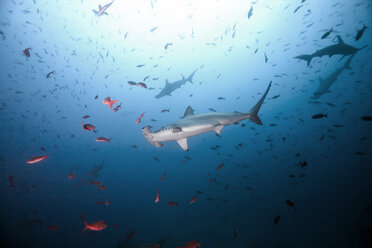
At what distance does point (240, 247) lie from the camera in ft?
59.8

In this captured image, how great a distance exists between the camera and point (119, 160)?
56.3 meters

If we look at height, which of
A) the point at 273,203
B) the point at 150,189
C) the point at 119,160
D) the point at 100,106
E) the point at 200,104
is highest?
the point at 100,106

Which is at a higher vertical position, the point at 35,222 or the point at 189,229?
the point at 35,222

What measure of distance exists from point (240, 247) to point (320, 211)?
15.4m

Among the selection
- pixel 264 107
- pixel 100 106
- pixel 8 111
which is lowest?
pixel 264 107

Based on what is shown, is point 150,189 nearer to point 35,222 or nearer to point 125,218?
point 125,218

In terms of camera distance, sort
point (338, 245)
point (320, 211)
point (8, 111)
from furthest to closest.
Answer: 1. point (8, 111)
2. point (320, 211)
3. point (338, 245)

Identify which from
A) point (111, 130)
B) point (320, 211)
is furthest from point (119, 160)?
point (320, 211)

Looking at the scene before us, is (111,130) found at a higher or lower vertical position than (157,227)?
higher

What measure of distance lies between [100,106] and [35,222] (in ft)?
87.3

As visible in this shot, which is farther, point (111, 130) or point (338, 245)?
point (111, 130)

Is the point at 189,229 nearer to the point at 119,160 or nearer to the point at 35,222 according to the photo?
the point at 35,222

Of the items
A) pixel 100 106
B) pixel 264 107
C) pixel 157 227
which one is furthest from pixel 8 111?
pixel 264 107

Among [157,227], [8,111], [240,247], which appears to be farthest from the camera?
[8,111]
